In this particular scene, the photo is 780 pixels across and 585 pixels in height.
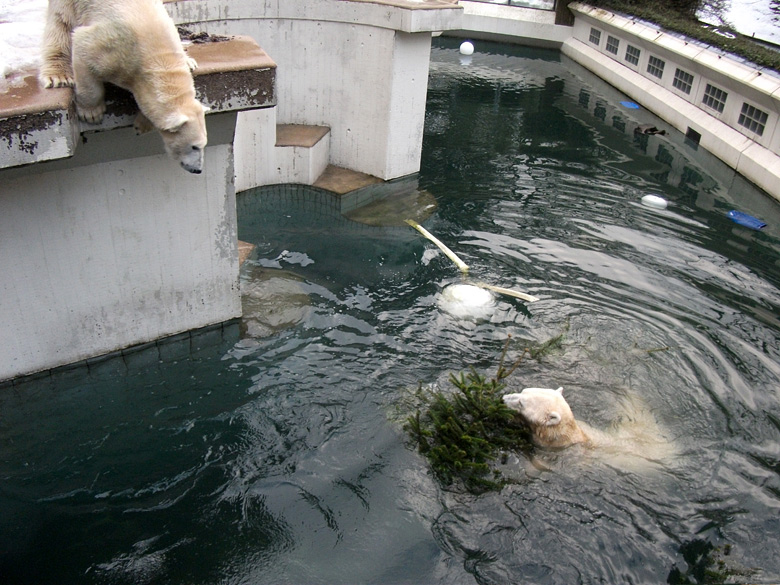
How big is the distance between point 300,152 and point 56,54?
6595 mm

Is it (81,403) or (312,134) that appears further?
(312,134)

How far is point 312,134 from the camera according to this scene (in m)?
12.2

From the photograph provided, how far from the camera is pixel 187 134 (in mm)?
5258

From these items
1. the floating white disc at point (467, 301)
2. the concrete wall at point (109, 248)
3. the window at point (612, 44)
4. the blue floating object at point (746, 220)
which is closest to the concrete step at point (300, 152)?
the floating white disc at point (467, 301)

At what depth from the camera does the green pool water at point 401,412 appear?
217 inches

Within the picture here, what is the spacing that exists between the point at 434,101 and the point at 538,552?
46.5ft

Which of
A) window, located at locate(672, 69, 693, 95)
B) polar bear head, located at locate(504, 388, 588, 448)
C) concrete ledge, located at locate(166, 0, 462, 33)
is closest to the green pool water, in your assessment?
polar bear head, located at locate(504, 388, 588, 448)

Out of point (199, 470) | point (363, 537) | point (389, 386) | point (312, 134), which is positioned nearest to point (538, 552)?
point (363, 537)

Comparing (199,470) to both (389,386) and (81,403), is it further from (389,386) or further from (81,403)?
(389,386)

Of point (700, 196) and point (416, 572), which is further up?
→ point (700, 196)

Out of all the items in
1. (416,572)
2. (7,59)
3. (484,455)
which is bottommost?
(416,572)

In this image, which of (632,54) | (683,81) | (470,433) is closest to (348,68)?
(470,433)

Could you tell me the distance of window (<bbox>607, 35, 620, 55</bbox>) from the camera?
21808 millimetres

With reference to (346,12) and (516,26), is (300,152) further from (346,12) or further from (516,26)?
(516,26)
